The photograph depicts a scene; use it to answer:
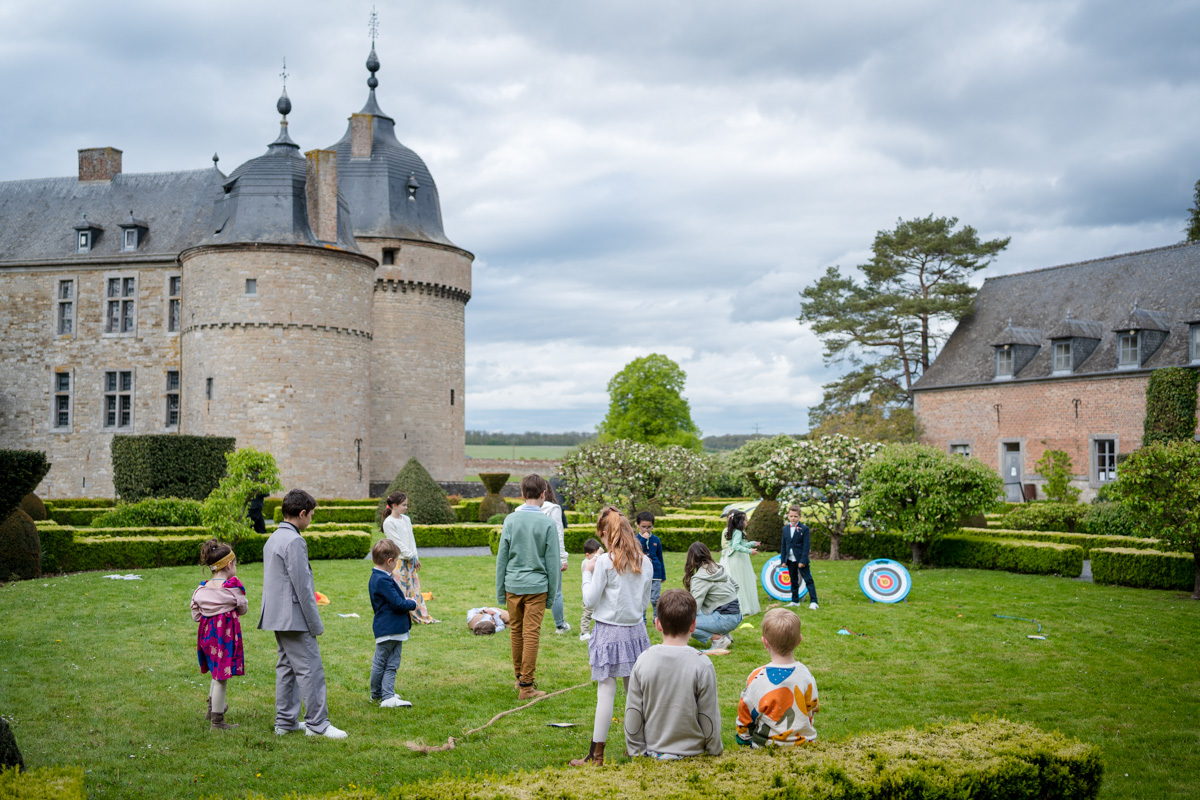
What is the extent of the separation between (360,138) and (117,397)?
1462 cm

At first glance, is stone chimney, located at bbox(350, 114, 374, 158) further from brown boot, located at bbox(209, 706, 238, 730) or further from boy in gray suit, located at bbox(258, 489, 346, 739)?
brown boot, located at bbox(209, 706, 238, 730)

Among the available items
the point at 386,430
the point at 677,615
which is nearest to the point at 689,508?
the point at 386,430

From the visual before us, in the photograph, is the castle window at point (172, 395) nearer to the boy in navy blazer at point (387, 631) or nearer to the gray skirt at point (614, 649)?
the boy in navy blazer at point (387, 631)

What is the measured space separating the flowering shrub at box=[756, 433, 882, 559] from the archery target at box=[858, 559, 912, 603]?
5.34 meters

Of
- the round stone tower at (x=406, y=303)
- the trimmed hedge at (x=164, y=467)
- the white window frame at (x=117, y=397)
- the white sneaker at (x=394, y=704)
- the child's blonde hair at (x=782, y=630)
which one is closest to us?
the child's blonde hair at (x=782, y=630)

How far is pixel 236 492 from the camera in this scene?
51.1ft

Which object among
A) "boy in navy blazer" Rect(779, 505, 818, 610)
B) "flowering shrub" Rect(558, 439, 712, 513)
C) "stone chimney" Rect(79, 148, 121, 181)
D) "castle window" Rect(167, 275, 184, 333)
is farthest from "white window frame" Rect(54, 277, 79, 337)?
"boy in navy blazer" Rect(779, 505, 818, 610)

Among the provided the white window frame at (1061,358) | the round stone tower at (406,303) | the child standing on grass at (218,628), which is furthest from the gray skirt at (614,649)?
the white window frame at (1061,358)

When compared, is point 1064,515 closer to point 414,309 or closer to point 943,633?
point 943,633

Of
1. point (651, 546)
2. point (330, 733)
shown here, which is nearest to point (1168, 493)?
point (651, 546)

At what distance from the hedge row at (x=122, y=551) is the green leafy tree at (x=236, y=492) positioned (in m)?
1.01

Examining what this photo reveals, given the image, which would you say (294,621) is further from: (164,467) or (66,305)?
(66,305)

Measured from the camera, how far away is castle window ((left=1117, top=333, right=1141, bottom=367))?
98.0 feet

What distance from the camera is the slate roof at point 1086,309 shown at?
30.1m
